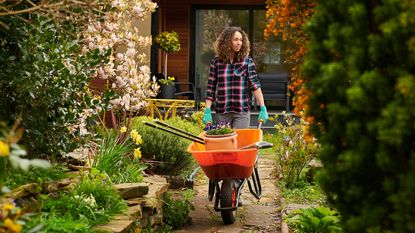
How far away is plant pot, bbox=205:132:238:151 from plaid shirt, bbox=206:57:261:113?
3.63 feet

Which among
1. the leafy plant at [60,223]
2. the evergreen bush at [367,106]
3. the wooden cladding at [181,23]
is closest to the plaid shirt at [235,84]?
the leafy plant at [60,223]

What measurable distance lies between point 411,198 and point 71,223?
2.42m

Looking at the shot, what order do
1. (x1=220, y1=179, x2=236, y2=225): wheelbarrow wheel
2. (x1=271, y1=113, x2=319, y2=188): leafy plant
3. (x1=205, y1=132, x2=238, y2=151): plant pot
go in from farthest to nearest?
(x1=271, y1=113, x2=319, y2=188): leafy plant, (x1=205, y1=132, x2=238, y2=151): plant pot, (x1=220, y1=179, x2=236, y2=225): wheelbarrow wheel

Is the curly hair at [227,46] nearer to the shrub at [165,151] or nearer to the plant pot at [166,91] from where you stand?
the shrub at [165,151]

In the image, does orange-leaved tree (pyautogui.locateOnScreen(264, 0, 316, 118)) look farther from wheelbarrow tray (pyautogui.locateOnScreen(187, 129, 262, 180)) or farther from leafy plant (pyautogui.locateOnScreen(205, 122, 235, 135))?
leafy plant (pyautogui.locateOnScreen(205, 122, 235, 135))

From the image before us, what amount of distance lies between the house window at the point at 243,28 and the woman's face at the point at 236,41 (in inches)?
452

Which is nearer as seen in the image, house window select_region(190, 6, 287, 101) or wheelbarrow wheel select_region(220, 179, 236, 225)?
wheelbarrow wheel select_region(220, 179, 236, 225)

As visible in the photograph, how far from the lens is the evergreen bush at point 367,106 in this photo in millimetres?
3035

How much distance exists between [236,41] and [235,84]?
47 centimetres

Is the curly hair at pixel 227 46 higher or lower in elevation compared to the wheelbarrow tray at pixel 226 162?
higher

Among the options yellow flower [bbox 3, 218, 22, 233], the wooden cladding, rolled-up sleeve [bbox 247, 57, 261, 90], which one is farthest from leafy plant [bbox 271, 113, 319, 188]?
the wooden cladding

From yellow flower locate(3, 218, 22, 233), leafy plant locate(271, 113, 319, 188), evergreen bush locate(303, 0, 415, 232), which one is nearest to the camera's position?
yellow flower locate(3, 218, 22, 233)

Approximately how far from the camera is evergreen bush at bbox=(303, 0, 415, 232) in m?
3.04

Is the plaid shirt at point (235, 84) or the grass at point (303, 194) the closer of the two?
the plaid shirt at point (235, 84)
